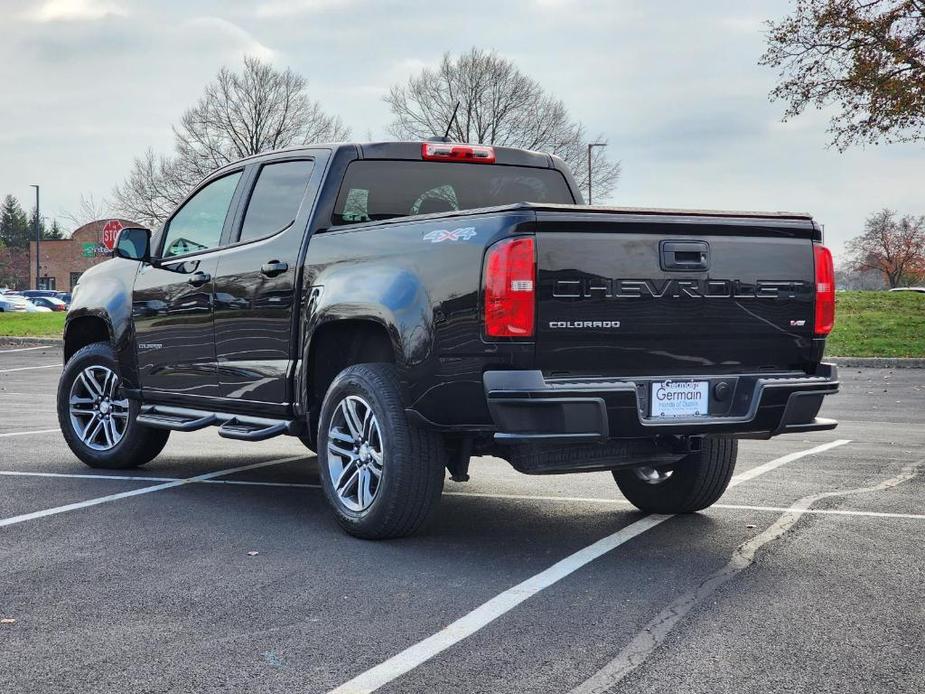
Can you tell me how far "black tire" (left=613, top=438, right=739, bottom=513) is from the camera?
246 inches

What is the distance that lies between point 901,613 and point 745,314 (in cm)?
157

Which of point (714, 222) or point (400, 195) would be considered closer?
point (714, 222)

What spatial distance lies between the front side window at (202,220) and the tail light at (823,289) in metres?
3.52

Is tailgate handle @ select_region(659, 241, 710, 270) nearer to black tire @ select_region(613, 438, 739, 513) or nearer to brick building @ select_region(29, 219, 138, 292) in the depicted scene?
black tire @ select_region(613, 438, 739, 513)

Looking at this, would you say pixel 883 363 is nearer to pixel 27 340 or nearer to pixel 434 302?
pixel 434 302

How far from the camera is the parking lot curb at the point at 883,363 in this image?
21312 mm

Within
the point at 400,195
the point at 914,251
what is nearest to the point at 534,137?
the point at 400,195

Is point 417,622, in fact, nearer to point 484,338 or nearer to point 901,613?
point 484,338

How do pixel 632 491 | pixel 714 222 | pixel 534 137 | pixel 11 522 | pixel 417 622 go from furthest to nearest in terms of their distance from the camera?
pixel 534 137, pixel 632 491, pixel 11 522, pixel 714 222, pixel 417 622

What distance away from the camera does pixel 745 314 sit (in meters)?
5.39

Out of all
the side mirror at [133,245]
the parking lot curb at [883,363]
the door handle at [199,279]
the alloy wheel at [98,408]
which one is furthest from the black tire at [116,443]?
the parking lot curb at [883,363]

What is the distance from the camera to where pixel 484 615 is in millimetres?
4348

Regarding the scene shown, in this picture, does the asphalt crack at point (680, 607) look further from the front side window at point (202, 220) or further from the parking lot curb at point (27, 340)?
the parking lot curb at point (27, 340)

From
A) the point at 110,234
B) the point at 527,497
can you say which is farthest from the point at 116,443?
the point at 110,234
